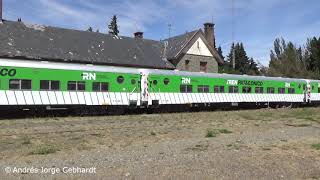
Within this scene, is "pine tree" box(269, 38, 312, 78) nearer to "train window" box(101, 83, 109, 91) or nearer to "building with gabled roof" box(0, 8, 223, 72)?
"building with gabled roof" box(0, 8, 223, 72)

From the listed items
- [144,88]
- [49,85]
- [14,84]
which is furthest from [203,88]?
[14,84]

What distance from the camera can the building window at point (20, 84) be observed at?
78.7 ft

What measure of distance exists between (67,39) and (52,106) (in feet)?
64.1

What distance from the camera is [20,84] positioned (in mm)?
24250

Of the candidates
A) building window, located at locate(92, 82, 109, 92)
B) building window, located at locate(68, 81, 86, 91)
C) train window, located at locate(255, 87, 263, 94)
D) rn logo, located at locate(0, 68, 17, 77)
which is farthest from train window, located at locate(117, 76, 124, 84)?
train window, located at locate(255, 87, 263, 94)

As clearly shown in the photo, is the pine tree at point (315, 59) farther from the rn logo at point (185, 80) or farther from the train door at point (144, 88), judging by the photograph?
the train door at point (144, 88)

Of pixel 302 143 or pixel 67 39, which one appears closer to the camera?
pixel 302 143

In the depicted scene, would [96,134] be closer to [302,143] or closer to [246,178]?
[302,143]

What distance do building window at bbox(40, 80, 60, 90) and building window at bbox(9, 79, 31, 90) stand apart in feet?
2.50

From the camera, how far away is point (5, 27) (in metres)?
40.5

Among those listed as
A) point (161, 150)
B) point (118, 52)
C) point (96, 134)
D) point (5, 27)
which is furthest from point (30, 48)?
point (161, 150)

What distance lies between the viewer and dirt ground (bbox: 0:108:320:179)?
30.4 ft

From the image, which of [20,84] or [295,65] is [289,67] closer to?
[295,65]

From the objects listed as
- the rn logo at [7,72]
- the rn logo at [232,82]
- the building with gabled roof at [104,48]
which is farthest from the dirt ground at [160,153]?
the building with gabled roof at [104,48]
